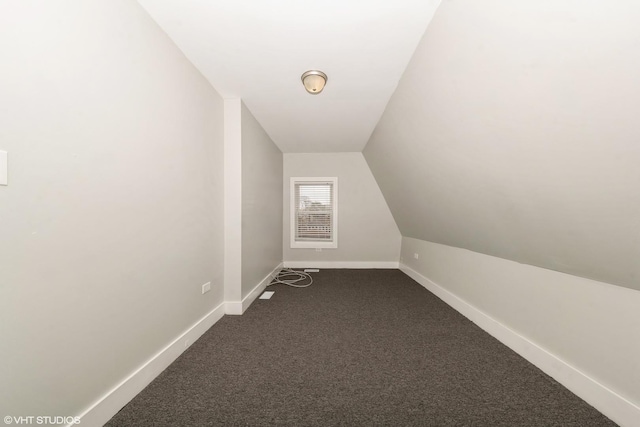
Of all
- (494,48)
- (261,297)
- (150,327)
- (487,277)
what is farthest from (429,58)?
(261,297)

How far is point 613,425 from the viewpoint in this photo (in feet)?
4.32

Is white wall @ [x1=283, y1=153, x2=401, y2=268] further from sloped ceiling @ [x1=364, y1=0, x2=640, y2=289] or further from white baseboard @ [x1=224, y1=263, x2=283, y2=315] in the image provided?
sloped ceiling @ [x1=364, y1=0, x2=640, y2=289]

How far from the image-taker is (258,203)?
3.40 m

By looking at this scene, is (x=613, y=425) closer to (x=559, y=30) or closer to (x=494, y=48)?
(x=559, y=30)

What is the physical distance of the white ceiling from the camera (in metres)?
1.51

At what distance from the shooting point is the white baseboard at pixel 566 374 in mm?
1319

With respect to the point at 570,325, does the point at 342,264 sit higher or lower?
lower

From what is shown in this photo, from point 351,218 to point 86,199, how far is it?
171 inches

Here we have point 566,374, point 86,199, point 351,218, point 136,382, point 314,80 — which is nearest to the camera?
point 86,199

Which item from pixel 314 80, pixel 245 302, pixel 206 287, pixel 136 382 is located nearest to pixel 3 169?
pixel 136 382

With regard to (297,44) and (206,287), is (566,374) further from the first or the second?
→ (297,44)

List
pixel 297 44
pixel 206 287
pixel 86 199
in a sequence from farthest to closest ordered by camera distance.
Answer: pixel 206 287 < pixel 297 44 < pixel 86 199

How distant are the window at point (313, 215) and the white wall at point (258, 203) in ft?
1.97

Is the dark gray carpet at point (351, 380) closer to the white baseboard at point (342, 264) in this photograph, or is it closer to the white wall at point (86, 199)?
the white wall at point (86, 199)
